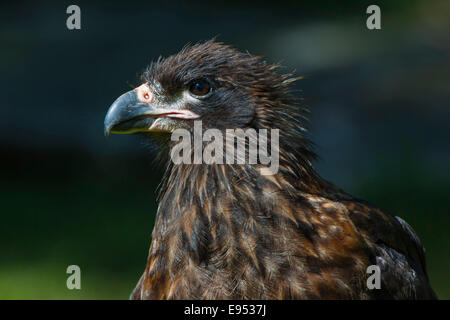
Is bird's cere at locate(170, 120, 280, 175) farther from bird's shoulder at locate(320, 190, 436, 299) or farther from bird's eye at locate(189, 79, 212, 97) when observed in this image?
bird's shoulder at locate(320, 190, 436, 299)

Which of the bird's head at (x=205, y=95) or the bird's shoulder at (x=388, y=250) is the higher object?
the bird's head at (x=205, y=95)

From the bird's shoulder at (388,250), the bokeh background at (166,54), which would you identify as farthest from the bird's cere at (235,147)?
the bokeh background at (166,54)

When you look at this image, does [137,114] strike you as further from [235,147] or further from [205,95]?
[235,147]

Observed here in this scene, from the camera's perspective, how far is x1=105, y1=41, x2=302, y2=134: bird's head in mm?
3424

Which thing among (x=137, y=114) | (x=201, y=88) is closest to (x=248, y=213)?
(x=201, y=88)

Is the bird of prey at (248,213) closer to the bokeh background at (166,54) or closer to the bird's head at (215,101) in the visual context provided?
the bird's head at (215,101)

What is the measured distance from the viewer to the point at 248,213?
3.13m

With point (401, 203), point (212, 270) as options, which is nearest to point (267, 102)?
point (212, 270)

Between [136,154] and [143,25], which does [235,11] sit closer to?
[143,25]

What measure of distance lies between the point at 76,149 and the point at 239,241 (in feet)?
26.2

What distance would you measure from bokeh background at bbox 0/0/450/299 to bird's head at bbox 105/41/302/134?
6.27m

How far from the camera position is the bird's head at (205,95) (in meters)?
3.42

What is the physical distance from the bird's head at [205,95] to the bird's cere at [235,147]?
0.19ft

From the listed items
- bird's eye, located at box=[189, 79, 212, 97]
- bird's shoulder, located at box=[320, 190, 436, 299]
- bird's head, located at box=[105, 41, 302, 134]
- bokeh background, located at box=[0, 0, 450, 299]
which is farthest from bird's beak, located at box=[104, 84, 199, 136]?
bokeh background, located at box=[0, 0, 450, 299]
